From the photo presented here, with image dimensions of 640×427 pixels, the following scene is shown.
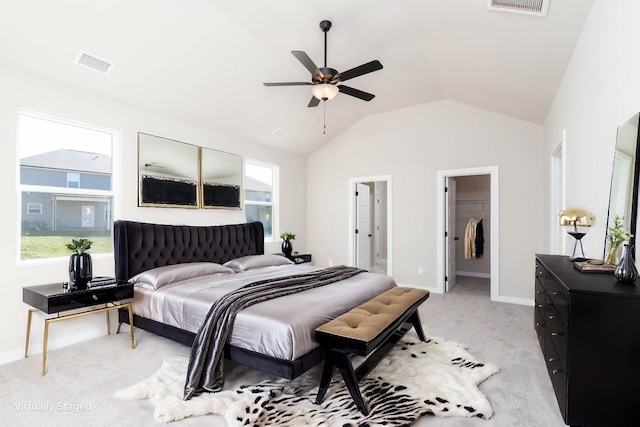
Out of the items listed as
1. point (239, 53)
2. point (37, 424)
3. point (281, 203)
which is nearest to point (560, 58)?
point (239, 53)

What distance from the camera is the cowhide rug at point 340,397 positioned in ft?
6.79

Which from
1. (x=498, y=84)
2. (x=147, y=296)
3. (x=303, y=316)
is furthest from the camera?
(x=498, y=84)

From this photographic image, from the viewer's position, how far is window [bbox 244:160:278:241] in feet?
18.3

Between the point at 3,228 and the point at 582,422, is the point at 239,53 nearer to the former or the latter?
the point at 3,228

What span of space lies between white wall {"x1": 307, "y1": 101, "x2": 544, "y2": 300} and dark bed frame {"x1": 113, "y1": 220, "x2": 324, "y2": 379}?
179cm

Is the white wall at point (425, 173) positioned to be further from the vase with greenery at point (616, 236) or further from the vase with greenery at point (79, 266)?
the vase with greenery at point (79, 266)

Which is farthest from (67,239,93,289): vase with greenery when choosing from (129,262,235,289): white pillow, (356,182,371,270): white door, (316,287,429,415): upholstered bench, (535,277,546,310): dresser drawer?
(356,182,371,270): white door

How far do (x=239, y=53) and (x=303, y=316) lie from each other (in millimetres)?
2926

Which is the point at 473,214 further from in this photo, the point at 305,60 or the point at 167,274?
the point at 167,274

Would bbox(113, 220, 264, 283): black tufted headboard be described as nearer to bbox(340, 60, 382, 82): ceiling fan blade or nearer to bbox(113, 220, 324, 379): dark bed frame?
bbox(113, 220, 324, 379): dark bed frame

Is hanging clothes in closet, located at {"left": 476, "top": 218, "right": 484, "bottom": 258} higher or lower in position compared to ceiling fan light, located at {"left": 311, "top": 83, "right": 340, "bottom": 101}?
lower

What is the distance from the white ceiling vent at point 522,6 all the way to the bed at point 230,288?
2.58 metres

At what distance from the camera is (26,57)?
2900 mm

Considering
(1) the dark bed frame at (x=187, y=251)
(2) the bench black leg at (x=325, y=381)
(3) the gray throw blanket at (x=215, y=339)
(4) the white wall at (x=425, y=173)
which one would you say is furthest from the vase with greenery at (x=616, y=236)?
(4) the white wall at (x=425, y=173)
